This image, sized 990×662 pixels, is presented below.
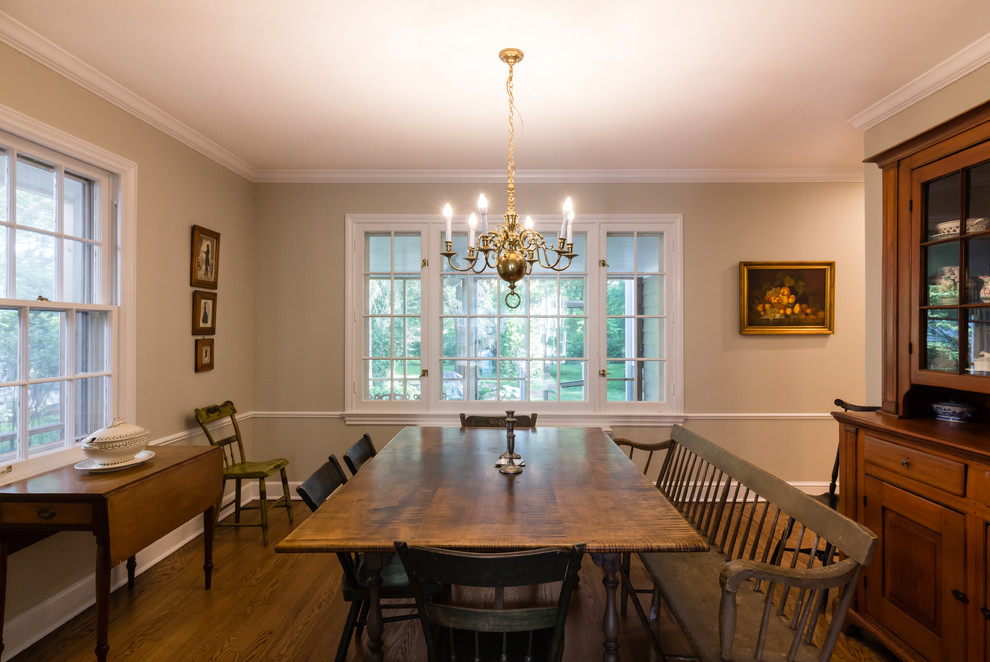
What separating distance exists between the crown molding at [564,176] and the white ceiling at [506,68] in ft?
1.18

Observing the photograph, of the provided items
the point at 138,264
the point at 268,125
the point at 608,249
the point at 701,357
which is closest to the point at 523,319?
the point at 608,249

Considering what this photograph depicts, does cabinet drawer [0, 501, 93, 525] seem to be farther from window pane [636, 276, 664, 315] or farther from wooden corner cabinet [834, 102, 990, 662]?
window pane [636, 276, 664, 315]

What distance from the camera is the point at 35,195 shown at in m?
2.39

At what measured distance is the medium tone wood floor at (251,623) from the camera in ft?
7.17

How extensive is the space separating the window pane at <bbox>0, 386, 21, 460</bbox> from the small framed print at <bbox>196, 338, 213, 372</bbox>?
Answer: 1155mm

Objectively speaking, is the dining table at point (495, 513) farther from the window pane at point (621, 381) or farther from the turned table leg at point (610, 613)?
the window pane at point (621, 381)

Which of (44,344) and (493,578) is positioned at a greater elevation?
(44,344)

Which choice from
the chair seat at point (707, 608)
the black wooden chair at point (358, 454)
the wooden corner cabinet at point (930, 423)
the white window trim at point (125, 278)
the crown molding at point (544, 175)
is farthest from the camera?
the crown molding at point (544, 175)

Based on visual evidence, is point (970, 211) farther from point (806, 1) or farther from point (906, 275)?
point (806, 1)

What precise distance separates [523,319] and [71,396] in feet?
9.47

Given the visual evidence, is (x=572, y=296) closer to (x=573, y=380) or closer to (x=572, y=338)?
(x=572, y=338)

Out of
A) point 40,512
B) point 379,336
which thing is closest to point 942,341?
point 379,336

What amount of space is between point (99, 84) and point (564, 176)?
297 centimetres

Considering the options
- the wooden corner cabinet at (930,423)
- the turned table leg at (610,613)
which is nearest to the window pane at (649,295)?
the wooden corner cabinet at (930,423)
